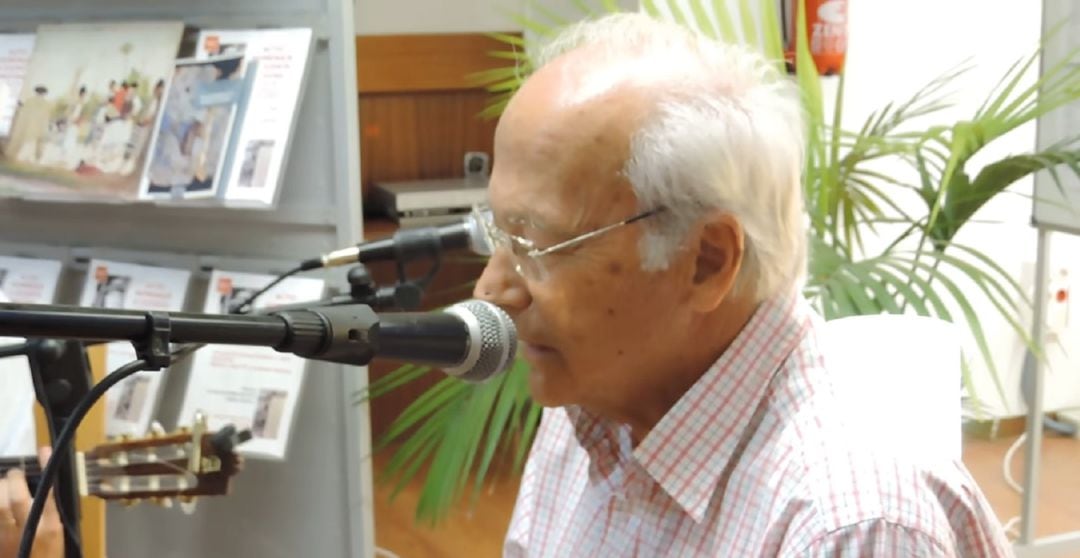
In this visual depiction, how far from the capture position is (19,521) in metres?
1.49

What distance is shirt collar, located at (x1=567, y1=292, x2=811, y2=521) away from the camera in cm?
104

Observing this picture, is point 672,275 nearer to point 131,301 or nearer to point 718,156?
point 718,156

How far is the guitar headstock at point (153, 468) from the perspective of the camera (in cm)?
163

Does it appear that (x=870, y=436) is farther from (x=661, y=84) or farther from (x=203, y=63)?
(x=203, y=63)

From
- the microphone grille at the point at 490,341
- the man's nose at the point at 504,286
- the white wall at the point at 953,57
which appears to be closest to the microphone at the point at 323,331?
the microphone grille at the point at 490,341

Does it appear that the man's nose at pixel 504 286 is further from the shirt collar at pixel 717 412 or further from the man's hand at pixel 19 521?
the man's hand at pixel 19 521

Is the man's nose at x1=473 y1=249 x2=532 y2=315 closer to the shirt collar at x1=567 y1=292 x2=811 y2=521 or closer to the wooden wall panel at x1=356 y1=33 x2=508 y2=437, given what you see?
the shirt collar at x1=567 y1=292 x2=811 y2=521

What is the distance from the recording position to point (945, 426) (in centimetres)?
128

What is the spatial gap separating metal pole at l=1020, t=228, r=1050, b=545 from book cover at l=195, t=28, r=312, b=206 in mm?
1807

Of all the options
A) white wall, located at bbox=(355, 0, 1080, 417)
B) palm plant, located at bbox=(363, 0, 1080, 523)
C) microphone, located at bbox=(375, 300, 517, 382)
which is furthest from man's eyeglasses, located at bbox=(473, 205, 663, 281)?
white wall, located at bbox=(355, 0, 1080, 417)

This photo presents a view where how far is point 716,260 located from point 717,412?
0.13 m

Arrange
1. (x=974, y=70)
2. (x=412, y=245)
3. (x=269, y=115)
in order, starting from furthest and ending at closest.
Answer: (x=974, y=70)
(x=269, y=115)
(x=412, y=245)

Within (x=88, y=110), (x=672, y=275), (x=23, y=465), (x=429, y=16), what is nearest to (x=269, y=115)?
(x=88, y=110)

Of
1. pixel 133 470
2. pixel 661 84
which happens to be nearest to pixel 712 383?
pixel 661 84
